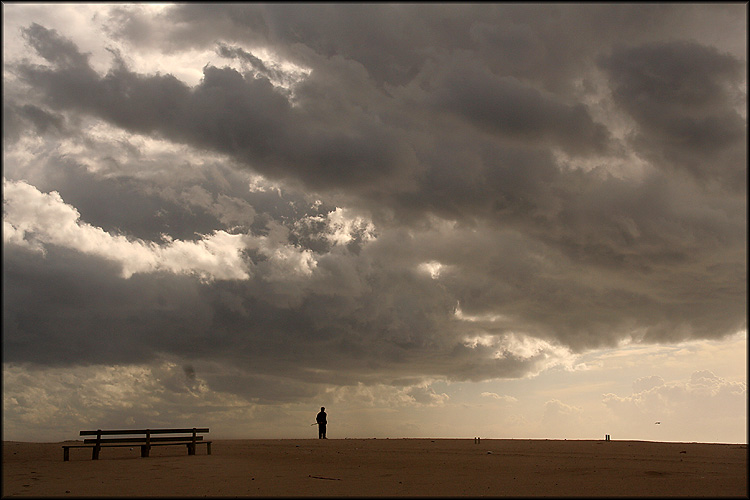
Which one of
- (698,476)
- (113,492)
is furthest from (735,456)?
(113,492)

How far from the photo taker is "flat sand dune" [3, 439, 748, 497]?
1730 cm

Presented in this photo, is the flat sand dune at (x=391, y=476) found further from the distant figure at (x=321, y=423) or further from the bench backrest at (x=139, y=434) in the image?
the distant figure at (x=321, y=423)

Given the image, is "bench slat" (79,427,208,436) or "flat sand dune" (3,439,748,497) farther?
"bench slat" (79,427,208,436)

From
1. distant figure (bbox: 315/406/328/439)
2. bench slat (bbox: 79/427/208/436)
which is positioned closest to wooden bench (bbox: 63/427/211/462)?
bench slat (bbox: 79/427/208/436)

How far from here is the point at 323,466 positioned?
24922 millimetres

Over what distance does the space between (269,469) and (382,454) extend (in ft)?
27.6

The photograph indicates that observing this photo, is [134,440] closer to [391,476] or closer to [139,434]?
[139,434]

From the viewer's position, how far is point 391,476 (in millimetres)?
21078

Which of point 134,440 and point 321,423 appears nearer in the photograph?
point 134,440

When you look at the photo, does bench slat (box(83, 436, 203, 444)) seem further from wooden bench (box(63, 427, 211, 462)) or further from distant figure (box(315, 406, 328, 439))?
distant figure (box(315, 406, 328, 439))

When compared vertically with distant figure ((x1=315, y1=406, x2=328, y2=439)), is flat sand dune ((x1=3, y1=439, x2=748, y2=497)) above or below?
above

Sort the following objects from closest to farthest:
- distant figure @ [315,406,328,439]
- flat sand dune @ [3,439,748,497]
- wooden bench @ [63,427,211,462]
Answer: flat sand dune @ [3,439,748,497]
wooden bench @ [63,427,211,462]
distant figure @ [315,406,328,439]

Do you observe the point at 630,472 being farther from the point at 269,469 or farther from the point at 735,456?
the point at 269,469

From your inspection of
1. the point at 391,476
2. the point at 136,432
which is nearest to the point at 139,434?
the point at 136,432
